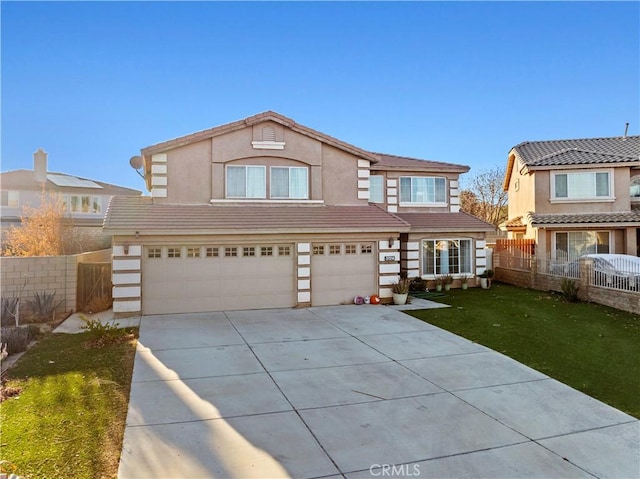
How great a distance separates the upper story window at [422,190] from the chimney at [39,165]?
27314 mm

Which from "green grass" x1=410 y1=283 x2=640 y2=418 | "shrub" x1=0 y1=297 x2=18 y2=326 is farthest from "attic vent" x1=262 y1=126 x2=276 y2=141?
"shrub" x1=0 y1=297 x2=18 y2=326

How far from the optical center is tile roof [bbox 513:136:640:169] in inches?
821

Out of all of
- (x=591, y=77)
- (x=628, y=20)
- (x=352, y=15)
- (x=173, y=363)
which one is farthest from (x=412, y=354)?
(x=591, y=77)

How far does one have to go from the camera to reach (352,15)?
14.0 m

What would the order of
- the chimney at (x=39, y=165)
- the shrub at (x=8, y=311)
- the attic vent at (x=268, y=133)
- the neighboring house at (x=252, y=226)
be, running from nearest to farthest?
the shrub at (x=8, y=311)
the neighboring house at (x=252, y=226)
the attic vent at (x=268, y=133)
the chimney at (x=39, y=165)

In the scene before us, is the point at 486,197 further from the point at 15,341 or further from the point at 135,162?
the point at 15,341

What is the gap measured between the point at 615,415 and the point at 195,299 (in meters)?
10.8

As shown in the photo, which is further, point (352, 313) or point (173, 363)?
point (352, 313)

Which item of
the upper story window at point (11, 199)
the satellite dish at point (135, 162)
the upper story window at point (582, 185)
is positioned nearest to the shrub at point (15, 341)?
the satellite dish at point (135, 162)

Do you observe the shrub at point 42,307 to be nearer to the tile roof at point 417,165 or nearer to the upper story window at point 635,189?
the tile roof at point 417,165

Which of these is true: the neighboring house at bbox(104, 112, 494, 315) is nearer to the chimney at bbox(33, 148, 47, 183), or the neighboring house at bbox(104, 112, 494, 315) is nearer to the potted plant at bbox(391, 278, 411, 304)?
the potted plant at bbox(391, 278, 411, 304)

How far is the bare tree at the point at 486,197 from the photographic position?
39.6 meters

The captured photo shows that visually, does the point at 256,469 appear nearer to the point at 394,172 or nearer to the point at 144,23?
the point at 144,23

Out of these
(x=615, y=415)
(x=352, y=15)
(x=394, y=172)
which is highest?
(x=352, y=15)
